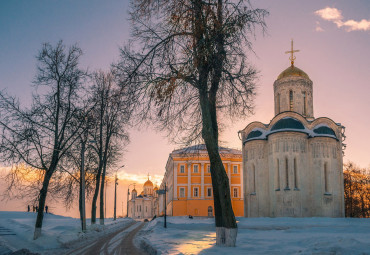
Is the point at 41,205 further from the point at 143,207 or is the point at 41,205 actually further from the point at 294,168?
the point at 143,207

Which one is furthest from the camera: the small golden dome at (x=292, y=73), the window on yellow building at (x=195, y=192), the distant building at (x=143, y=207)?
the distant building at (x=143, y=207)

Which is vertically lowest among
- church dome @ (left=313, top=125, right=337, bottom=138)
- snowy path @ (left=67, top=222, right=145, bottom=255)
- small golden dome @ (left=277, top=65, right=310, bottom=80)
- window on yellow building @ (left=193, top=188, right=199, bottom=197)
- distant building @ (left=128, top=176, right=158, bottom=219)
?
distant building @ (left=128, top=176, right=158, bottom=219)

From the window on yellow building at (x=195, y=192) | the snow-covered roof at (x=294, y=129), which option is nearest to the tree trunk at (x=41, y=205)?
the snow-covered roof at (x=294, y=129)

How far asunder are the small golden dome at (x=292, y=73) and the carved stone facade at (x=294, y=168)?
277 inches

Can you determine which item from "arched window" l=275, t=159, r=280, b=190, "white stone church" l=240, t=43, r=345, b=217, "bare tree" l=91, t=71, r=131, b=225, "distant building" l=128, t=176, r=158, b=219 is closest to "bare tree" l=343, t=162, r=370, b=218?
"white stone church" l=240, t=43, r=345, b=217

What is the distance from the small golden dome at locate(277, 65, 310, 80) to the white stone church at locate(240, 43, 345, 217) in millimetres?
6766

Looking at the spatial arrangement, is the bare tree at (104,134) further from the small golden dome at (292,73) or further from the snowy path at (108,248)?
the small golden dome at (292,73)

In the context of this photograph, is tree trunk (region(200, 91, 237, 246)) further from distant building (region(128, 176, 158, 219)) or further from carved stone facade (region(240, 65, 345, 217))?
distant building (region(128, 176, 158, 219))

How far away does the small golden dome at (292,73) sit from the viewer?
4357 cm

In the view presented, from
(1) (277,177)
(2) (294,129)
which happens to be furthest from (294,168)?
(2) (294,129)

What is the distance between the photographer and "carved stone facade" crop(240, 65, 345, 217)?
114 ft

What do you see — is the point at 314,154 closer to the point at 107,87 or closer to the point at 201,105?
the point at 107,87

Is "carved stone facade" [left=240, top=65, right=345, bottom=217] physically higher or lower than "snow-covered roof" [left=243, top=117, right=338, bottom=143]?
lower

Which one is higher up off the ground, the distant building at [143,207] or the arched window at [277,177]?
the arched window at [277,177]
